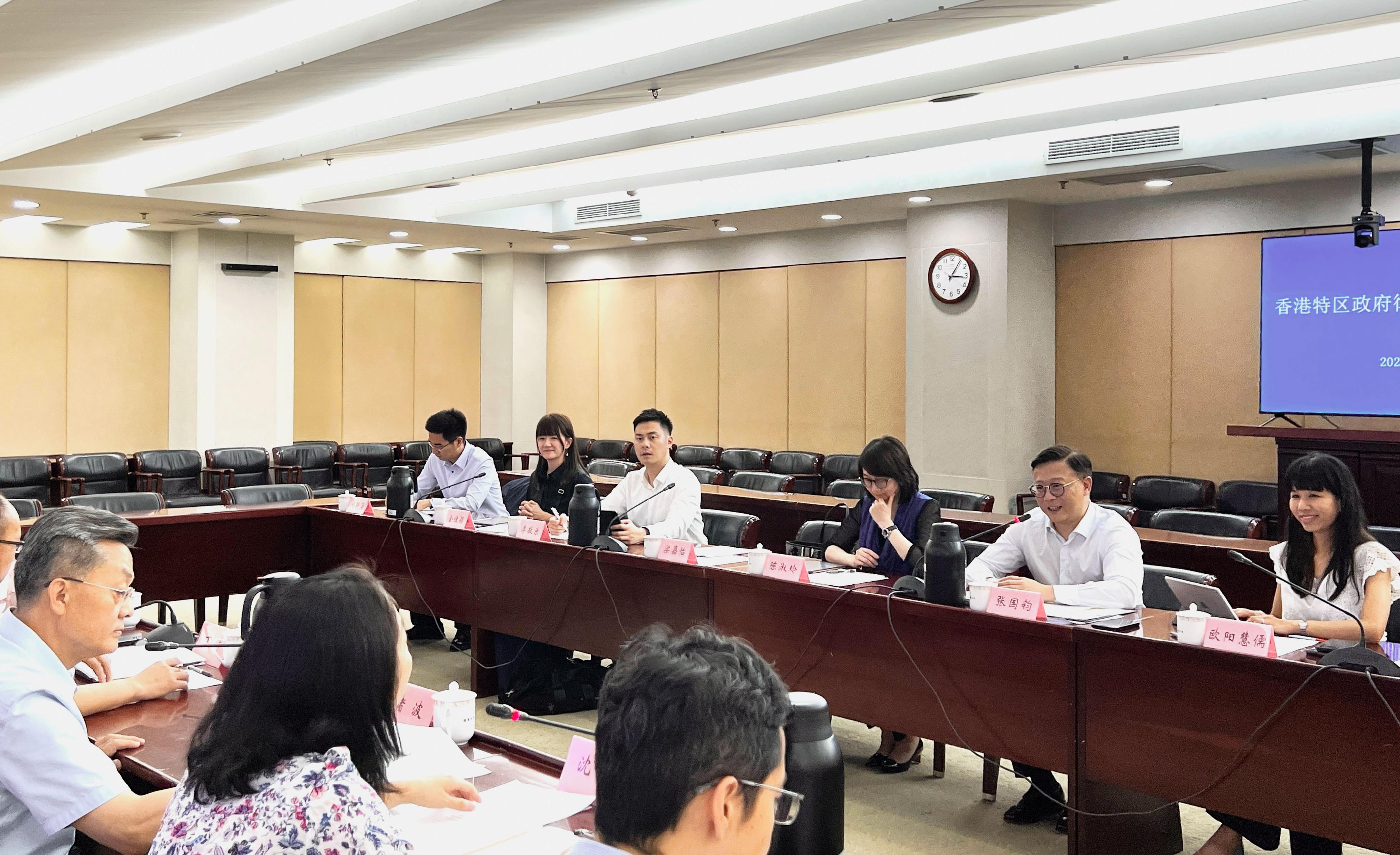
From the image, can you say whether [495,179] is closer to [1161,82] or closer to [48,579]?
[1161,82]

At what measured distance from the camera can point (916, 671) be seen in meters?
3.46

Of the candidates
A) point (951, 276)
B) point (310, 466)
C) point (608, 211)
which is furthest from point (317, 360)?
point (951, 276)

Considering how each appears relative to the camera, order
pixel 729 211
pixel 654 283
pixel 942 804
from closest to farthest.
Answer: pixel 942 804, pixel 729 211, pixel 654 283

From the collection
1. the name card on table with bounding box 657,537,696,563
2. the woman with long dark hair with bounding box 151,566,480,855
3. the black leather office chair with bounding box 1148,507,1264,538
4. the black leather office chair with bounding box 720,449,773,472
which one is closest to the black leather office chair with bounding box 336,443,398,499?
the black leather office chair with bounding box 720,449,773,472

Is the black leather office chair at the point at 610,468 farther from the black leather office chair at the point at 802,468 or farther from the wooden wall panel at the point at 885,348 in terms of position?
the wooden wall panel at the point at 885,348

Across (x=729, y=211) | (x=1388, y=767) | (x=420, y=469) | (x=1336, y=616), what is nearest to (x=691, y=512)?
(x=1336, y=616)

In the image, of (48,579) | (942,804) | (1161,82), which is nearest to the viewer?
(48,579)

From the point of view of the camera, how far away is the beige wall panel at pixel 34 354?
9812 millimetres

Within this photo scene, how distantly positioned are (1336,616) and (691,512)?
8.37ft

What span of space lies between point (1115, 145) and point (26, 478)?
25.2 ft

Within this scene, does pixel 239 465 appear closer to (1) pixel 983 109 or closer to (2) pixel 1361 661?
(1) pixel 983 109

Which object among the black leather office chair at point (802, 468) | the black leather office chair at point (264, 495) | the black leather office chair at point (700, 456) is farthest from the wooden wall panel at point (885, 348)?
the black leather office chair at point (264, 495)

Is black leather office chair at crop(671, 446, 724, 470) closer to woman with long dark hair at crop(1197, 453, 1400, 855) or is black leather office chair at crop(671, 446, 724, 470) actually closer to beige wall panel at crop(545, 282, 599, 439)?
beige wall panel at crop(545, 282, 599, 439)

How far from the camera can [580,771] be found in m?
2.06
